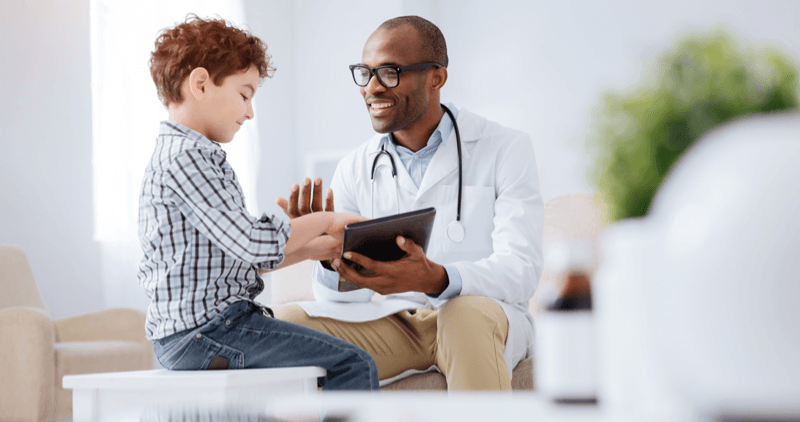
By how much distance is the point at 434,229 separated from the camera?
184cm

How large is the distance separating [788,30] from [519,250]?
3411 millimetres

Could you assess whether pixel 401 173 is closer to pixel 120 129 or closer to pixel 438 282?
pixel 438 282

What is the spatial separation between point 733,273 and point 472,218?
55.9 inches

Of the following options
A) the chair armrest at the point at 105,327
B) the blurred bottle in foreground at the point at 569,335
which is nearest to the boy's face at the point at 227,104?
the blurred bottle in foreground at the point at 569,335

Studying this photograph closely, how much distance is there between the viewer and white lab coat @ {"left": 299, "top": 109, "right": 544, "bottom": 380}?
1.57 meters

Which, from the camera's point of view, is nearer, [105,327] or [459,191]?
[459,191]

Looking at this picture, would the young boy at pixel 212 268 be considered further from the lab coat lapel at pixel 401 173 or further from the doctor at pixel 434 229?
the lab coat lapel at pixel 401 173

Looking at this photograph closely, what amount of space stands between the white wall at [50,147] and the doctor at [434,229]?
7.50 ft

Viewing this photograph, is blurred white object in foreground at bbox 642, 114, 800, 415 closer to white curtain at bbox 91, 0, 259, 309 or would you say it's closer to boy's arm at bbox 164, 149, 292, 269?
boy's arm at bbox 164, 149, 292, 269

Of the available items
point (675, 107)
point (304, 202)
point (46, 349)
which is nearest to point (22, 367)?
point (46, 349)

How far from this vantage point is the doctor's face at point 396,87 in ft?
6.35

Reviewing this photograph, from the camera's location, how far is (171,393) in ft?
3.65

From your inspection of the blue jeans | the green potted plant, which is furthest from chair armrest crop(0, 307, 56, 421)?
the green potted plant

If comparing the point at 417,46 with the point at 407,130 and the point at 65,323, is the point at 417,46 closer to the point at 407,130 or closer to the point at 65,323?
the point at 407,130
